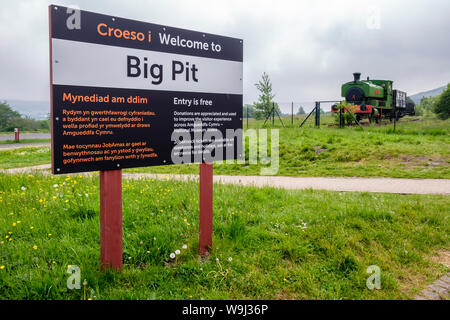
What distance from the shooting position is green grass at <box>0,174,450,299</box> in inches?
139

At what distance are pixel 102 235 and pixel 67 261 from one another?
1.65 ft

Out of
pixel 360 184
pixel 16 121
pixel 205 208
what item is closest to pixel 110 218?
pixel 205 208

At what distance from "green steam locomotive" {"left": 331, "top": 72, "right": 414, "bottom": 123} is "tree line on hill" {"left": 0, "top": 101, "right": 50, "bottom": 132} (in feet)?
140

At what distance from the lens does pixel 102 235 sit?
3.59m

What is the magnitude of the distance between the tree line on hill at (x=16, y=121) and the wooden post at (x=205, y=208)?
5403 centimetres

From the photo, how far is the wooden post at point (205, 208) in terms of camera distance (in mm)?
4273

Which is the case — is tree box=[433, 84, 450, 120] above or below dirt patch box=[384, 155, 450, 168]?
above

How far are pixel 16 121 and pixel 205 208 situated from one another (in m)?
63.4

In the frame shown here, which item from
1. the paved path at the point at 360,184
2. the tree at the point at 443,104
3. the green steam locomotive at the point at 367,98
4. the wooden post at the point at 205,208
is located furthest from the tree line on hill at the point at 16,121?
the wooden post at the point at 205,208

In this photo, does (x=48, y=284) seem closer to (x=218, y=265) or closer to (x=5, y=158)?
(x=218, y=265)

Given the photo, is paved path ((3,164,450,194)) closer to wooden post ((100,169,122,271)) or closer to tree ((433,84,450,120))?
wooden post ((100,169,122,271))

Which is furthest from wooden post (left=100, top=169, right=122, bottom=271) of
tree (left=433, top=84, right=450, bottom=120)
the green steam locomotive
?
tree (left=433, top=84, right=450, bottom=120)

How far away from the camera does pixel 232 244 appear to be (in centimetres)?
435
